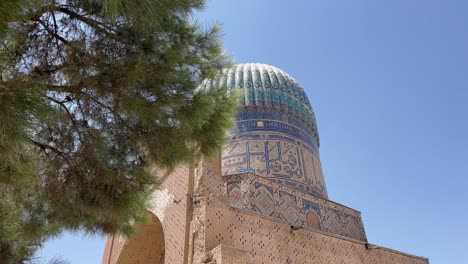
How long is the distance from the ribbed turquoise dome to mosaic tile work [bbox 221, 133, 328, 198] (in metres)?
0.71

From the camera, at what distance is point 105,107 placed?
8.82 ft

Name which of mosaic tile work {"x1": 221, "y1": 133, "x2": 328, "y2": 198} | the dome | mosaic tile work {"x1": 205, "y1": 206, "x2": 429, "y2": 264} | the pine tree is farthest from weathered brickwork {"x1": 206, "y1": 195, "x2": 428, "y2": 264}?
mosaic tile work {"x1": 221, "y1": 133, "x2": 328, "y2": 198}

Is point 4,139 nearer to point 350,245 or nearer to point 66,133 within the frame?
point 66,133

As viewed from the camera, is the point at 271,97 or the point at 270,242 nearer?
the point at 270,242

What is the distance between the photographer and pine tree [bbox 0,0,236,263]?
2445mm

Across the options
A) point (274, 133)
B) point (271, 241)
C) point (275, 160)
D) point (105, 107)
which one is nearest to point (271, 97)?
point (274, 133)

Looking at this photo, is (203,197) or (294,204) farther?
(294,204)

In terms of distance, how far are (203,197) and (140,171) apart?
1.89 metres

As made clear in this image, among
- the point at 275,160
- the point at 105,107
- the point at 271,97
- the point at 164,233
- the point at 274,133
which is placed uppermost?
the point at 271,97

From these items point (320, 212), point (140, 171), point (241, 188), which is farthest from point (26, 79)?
point (320, 212)

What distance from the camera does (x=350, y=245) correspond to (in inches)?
244

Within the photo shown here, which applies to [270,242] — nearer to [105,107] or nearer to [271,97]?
[105,107]

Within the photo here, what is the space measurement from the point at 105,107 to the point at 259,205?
15.6 feet

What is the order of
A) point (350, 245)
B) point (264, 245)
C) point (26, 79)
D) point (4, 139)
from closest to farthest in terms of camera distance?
point (4, 139) < point (26, 79) < point (264, 245) < point (350, 245)
